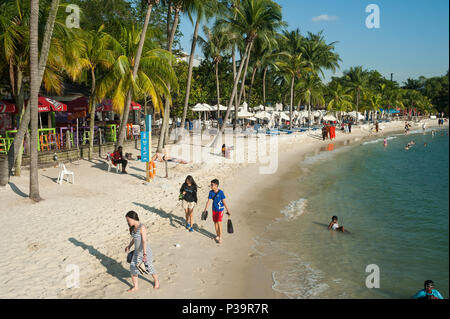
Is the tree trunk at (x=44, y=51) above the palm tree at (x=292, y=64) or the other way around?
the other way around

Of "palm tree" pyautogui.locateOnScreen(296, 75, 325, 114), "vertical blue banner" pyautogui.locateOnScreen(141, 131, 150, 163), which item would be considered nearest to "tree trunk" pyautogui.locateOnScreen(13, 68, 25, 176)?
"vertical blue banner" pyautogui.locateOnScreen(141, 131, 150, 163)

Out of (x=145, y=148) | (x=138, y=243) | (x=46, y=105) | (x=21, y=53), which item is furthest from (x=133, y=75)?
(x=138, y=243)

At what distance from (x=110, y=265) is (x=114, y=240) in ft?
4.31

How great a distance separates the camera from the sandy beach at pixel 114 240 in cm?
690

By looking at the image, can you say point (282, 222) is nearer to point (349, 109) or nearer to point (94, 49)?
point (94, 49)

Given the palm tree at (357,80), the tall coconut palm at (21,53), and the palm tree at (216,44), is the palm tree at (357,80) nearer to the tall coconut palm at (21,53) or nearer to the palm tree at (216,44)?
the palm tree at (216,44)

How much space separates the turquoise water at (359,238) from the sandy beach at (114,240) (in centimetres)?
84

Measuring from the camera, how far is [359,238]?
1140 cm

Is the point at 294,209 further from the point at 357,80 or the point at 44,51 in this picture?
the point at 357,80

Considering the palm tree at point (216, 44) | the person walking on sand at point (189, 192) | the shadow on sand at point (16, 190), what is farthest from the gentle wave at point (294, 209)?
the palm tree at point (216, 44)

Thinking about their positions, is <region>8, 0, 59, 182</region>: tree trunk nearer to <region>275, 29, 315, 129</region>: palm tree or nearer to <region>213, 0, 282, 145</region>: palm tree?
<region>213, 0, 282, 145</region>: palm tree

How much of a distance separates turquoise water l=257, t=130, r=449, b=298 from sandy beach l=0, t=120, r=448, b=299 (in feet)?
2.75

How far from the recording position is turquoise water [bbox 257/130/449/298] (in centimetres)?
825
